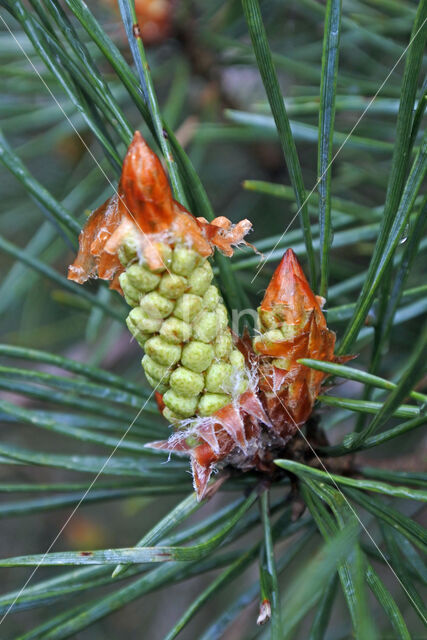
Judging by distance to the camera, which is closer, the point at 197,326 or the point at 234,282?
the point at 197,326

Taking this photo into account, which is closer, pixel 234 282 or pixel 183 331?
pixel 183 331

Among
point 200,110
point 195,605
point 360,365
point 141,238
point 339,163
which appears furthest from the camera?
point 200,110

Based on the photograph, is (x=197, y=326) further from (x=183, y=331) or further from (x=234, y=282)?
(x=234, y=282)

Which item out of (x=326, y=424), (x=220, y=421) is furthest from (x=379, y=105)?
(x=220, y=421)

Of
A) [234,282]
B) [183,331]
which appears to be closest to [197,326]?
[183,331]

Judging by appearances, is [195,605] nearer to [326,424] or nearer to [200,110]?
[326,424]
